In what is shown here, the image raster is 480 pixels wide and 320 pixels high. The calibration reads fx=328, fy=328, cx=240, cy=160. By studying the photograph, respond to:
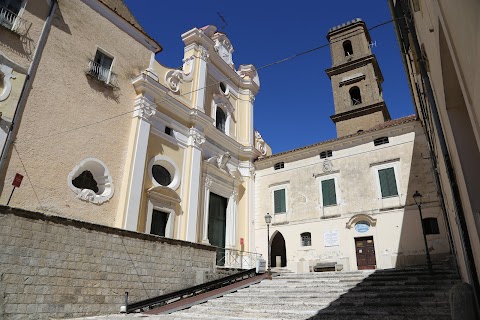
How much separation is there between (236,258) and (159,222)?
5194 mm

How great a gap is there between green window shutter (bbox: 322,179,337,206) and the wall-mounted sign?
1.65 meters

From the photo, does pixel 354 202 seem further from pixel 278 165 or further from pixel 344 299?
pixel 344 299

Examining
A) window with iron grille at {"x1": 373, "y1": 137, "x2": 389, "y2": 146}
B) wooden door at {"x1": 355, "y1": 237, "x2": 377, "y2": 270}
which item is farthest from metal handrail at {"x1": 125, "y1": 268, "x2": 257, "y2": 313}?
window with iron grille at {"x1": 373, "y1": 137, "x2": 389, "y2": 146}

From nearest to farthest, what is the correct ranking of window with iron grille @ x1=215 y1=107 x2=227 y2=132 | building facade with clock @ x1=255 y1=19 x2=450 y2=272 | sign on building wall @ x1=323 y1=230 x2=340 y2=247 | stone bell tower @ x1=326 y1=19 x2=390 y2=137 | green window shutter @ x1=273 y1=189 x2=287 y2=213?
building facade with clock @ x1=255 y1=19 x2=450 y2=272, sign on building wall @ x1=323 y1=230 x2=340 y2=247, green window shutter @ x1=273 y1=189 x2=287 y2=213, window with iron grille @ x1=215 y1=107 x2=227 y2=132, stone bell tower @ x1=326 y1=19 x2=390 y2=137

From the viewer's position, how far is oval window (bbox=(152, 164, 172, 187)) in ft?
50.4

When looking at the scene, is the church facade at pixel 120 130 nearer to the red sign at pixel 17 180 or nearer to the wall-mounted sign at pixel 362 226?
the red sign at pixel 17 180

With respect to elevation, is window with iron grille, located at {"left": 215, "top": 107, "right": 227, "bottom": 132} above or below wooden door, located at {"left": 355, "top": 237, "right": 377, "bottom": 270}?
above

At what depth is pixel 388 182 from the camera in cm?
1619

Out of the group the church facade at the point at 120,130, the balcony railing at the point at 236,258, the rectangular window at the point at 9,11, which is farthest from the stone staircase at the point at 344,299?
the rectangular window at the point at 9,11

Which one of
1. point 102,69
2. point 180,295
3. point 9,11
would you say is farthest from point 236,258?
point 9,11

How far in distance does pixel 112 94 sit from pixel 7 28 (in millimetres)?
4273

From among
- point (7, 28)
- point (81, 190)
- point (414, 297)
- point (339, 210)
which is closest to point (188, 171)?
point (81, 190)

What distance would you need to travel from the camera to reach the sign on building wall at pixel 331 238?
16641 millimetres

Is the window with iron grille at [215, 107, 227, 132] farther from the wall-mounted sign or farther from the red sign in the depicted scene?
the red sign
